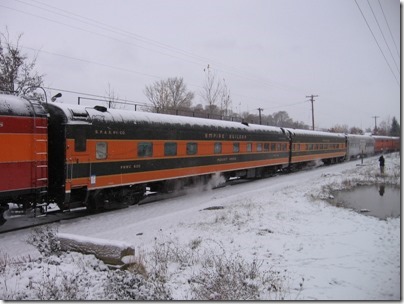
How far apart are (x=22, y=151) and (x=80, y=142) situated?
2059 millimetres

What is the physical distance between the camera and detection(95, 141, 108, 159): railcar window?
43.3 feet

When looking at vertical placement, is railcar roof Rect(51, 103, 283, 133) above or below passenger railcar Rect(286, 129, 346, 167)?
above

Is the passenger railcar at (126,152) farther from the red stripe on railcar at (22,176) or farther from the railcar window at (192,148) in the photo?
the red stripe on railcar at (22,176)

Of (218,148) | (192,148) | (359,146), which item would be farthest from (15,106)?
(359,146)

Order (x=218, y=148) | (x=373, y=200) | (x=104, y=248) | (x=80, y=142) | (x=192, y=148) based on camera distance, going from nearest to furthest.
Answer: (x=104, y=248) → (x=80, y=142) → (x=373, y=200) → (x=192, y=148) → (x=218, y=148)

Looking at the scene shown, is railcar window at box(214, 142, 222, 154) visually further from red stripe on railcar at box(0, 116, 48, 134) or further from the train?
red stripe on railcar at box(0, 116, 48, 134)

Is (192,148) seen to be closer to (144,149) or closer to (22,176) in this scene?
(144,149)

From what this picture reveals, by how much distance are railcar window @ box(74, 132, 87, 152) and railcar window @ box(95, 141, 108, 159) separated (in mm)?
617

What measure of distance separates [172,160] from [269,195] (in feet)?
16.3

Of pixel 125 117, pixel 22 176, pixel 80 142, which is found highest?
pixel 125 117

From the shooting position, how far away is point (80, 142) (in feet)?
40.7

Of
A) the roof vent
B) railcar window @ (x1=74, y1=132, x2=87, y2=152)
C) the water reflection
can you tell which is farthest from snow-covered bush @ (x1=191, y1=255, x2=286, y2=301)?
the water reflection

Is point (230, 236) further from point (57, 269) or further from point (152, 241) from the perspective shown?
point (57, 269)

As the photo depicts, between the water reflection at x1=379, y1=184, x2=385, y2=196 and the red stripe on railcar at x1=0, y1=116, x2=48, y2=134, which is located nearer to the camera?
the red stripe on railcar at x1=0, y1=116, x2=48, y2=134
